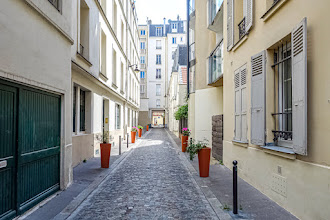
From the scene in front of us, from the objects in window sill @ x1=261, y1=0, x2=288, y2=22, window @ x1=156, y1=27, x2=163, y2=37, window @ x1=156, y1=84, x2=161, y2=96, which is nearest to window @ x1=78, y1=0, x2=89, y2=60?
window sill @ x1=261, y1=0, x2=288, y2=22

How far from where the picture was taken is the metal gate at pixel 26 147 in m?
3.91

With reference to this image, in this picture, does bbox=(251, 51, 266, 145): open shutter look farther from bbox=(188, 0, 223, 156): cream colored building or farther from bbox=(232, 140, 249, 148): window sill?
bbox=(188, 0, 223, 156): cream colored building

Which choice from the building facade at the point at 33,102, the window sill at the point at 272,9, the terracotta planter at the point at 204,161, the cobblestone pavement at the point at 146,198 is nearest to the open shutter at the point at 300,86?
the window sill at the point at 272,9

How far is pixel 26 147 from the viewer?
178 inches

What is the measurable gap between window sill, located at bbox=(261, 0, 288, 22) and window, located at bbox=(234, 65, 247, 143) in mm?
1608

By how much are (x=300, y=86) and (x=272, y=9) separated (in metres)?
2.10

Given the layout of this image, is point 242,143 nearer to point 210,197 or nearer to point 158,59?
point 210,197

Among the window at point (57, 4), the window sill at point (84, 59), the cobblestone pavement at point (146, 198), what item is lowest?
the cobblestone pavement at point (146, 198)

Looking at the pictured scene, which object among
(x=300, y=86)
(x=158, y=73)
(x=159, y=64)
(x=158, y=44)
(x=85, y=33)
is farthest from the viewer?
(x=158, y=44)

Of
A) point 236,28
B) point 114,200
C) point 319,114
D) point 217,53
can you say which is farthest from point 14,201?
point 217,53

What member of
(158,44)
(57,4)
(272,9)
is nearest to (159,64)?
(158,44)

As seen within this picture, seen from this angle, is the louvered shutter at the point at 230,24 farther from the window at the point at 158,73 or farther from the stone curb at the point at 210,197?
the window at the point at 158,73

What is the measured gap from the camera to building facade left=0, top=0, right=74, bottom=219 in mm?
3900

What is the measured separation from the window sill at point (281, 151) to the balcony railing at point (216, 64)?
5430 mm
